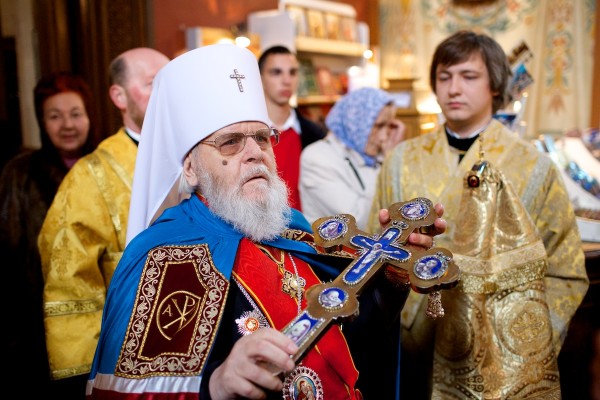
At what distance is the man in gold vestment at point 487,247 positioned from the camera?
6.83 ft

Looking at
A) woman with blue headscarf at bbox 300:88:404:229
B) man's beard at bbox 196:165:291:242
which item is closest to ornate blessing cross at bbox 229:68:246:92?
man's beard at bbox 196:165:291:242

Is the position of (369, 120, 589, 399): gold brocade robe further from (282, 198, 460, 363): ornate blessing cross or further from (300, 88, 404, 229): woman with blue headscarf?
(300, 88, 404, 229): woman with blue headscarf

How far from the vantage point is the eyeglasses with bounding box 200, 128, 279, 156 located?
1934 mm

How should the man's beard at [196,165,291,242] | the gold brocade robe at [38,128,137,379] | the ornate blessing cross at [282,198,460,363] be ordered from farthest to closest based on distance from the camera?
the gold brocade robe at [38,128,137,379] < the man's beard at [196,165,291,242] < the ornate blessing cross at [282,198,460,363]

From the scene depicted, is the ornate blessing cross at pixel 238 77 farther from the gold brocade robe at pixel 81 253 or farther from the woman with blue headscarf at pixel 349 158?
the woman with blue headscarf at pixel 349 158

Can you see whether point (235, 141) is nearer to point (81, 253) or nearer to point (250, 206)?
point (250, 206)

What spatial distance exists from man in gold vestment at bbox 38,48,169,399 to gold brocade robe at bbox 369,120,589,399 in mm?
1187

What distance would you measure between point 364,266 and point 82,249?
1.32 metres

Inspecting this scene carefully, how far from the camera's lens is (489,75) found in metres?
2.74

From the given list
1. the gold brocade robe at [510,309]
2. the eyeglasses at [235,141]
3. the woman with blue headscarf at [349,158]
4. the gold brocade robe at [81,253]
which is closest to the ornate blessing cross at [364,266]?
the eyeglasses at [235,141]

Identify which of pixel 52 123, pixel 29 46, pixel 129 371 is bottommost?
pixel 129 371

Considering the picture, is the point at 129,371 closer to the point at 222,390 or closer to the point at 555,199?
the point at 222,390

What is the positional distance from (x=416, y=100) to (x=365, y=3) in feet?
6.51

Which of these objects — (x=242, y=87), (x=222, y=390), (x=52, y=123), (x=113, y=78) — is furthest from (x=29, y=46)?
(x=222, y=390)
